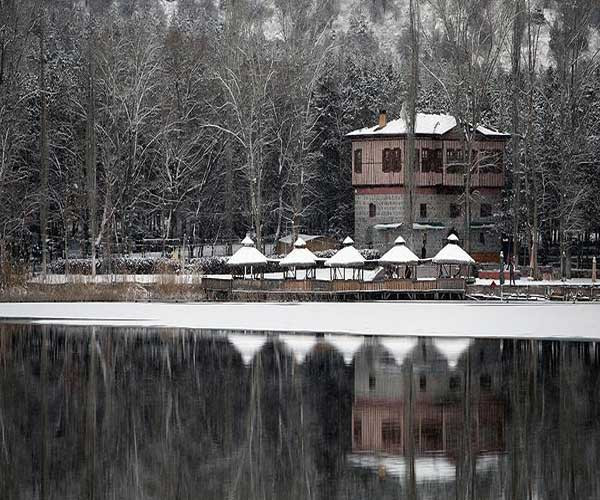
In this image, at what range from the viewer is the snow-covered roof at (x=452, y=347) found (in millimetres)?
27062

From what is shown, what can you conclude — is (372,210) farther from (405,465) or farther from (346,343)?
(405,465)

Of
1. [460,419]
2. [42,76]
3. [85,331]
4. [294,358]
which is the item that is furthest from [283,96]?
[460,419]

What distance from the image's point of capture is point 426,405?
809 inches

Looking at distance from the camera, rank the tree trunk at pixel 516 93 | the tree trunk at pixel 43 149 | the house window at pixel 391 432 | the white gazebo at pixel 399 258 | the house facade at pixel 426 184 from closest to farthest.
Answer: the house window at pixel 391 432, the white gazebo at pixel 399 258, the tree trunk at pixel 516 93, the tree trunk at pixel 43 149, the house facade at pixel 426 184

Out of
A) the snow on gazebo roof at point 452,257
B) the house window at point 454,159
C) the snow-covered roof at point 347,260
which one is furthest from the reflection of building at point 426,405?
the house window at point 454,159

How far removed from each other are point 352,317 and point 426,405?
62.9ft

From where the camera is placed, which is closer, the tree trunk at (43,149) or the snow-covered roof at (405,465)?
the snow-covered roof at (405,465)

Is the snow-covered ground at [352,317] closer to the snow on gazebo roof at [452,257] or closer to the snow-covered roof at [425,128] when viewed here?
the snow on gazebo roof at [452,257]

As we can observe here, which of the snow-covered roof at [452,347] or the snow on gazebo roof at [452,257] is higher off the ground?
the snow on gazebo roof at [452,257]

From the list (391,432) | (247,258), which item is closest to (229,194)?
(247,258)

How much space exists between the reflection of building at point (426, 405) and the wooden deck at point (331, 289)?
64.1ft

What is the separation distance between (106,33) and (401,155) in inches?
704

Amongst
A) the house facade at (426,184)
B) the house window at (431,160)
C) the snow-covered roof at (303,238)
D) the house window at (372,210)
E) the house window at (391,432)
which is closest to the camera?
the house window at (391,432)

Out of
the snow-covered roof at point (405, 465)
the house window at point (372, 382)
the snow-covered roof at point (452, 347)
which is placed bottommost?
the snow-covered roof at point (405, 465)
